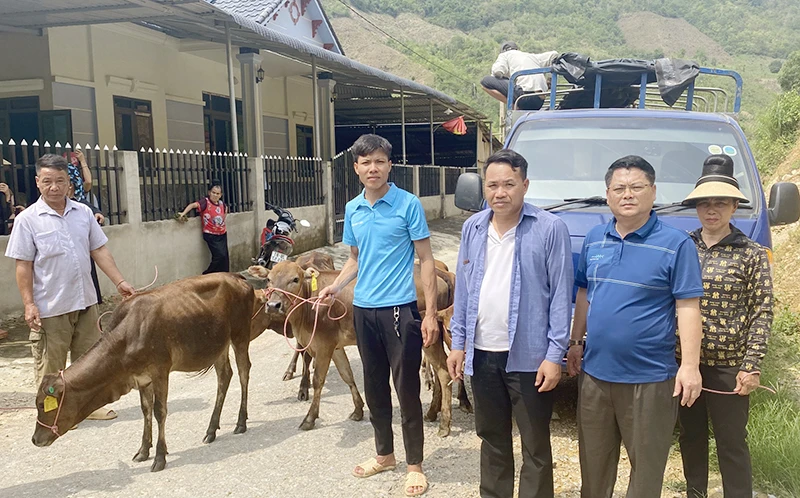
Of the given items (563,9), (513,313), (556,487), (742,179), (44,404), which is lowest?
(556,487)

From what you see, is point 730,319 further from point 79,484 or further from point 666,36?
point 666,36

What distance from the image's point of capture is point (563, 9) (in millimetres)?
108688

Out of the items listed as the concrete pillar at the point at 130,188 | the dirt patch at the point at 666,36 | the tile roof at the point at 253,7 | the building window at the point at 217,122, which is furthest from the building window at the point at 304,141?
the dirt patch at the point at 666,36

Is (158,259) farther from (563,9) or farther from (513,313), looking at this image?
(563,9)

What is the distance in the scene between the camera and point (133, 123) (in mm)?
13320

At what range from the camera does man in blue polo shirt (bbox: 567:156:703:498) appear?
2744mm

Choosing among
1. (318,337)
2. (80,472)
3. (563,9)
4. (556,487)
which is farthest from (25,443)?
(563,9)

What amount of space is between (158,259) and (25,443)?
484 cm

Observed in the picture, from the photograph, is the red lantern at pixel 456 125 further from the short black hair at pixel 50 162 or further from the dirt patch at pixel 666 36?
the dirt patch at pixel 666 36

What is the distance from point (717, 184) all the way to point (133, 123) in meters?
12.6

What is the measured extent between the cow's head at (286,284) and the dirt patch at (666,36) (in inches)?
3619

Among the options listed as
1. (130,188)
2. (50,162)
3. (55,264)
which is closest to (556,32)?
(130,188)

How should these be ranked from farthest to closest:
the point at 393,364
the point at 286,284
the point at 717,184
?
the point at 286,284, the point at 393,364, the point at 717,184

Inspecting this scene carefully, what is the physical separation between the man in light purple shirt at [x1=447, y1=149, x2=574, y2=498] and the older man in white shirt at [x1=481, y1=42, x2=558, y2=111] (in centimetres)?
378
